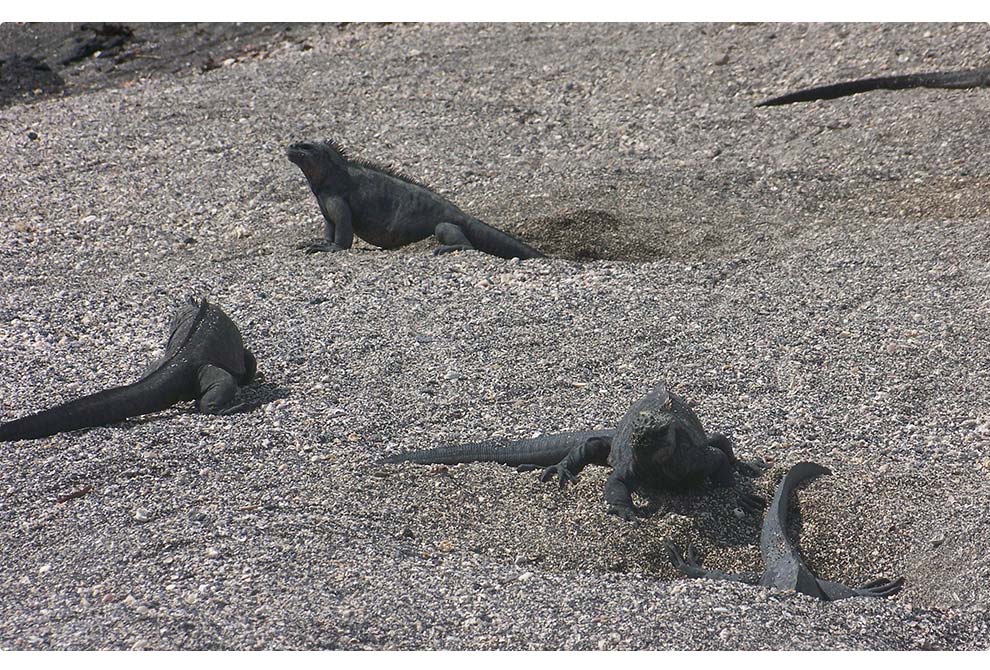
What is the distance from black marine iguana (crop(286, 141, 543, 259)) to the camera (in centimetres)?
800

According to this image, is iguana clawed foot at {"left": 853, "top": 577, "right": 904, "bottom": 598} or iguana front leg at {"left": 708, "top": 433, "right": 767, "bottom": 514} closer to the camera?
iguana clawed foot at {"left": 853, "top": 577, "right": 904, "bottom": 598}

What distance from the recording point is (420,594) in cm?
390

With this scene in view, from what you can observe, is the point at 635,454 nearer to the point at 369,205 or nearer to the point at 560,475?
the point at 560,475

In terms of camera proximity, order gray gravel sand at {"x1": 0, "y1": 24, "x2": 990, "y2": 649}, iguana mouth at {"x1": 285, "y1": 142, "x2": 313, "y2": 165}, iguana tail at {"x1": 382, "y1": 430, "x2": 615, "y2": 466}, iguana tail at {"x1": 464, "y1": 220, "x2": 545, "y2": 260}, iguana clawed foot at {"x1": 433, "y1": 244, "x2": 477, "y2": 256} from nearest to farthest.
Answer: gray gravel sand at {"x1": 0, "y1": 24, "x2": 990, "y2": 649}
iguana tail at {"x1": 382, "y1": 430, "x2": 615, "y2": 466}
iguana clawed foot at {"x1": 433, "y1": 244, "x2": 477, "y2": 256}
iguana tail at {"x1": 464, "y1": 220, "x2": 545, "y2": 260}
iguana mouth at {"x1": 285, "y1": 142, "x2": 313, "y2": 165}

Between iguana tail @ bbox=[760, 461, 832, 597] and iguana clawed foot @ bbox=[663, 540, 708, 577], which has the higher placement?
iguana tail @ bbox=[760, 461, 832, 597]

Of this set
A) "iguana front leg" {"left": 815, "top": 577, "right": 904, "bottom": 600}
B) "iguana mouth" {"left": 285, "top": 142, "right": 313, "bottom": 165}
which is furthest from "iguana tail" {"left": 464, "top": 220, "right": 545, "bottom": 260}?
"iguana front leg" {"left": 815, "top": 577, "right": 904, "bottom": 600}

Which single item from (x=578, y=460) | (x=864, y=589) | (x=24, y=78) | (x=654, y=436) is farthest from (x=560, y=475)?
(x=24, y=78)

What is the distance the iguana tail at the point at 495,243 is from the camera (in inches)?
305

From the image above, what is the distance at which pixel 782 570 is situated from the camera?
4109mm

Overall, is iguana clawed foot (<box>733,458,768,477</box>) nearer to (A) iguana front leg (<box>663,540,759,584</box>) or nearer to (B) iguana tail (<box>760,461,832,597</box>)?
(B) iguana tail (<box>760,461,832,597</box>)

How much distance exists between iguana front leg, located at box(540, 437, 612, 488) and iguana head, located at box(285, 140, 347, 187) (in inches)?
155

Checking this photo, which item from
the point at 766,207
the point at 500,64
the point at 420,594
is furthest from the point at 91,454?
the point at 500,64

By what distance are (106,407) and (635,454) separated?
8.06 feet

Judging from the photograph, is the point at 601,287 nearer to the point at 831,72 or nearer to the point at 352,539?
the point at 352,539
